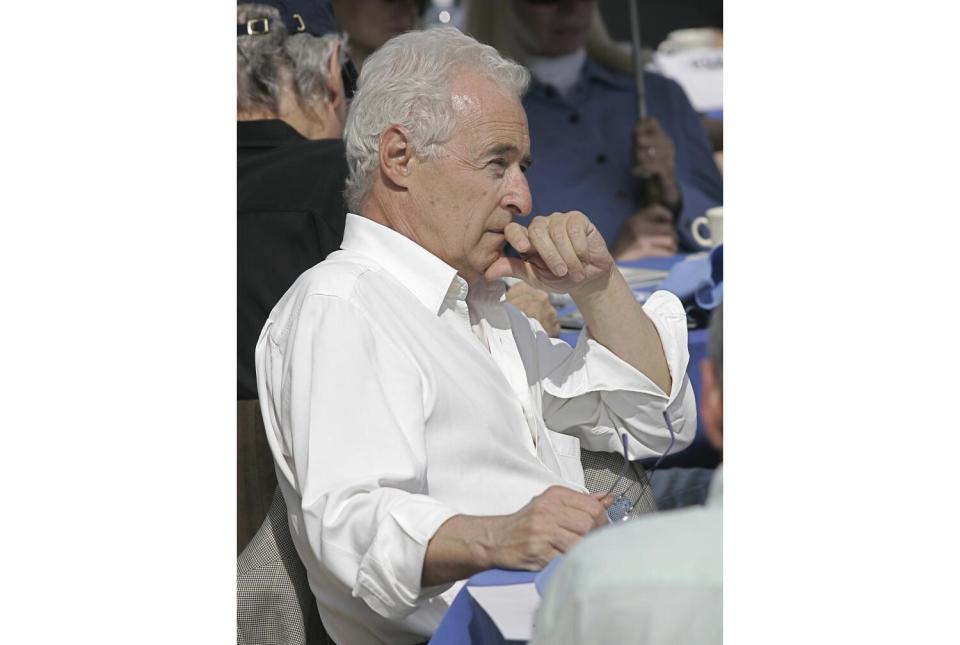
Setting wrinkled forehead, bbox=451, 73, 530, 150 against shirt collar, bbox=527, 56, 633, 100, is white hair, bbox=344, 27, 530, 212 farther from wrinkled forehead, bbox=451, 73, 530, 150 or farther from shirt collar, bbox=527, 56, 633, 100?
shirt collar, bbox=527, 56, 633, 100

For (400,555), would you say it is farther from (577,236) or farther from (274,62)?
(274,62)

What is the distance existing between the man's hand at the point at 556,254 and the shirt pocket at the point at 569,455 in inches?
11.8

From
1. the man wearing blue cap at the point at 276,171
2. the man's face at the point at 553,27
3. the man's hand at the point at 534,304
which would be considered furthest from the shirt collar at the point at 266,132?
the man's face at the point at 553,27

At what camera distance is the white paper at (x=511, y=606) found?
1.53 meters

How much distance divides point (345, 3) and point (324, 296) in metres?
2.79

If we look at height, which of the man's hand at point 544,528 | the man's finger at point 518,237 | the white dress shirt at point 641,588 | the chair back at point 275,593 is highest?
the man's finger at point 518,237

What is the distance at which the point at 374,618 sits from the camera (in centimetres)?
199

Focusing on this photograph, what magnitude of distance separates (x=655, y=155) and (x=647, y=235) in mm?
455

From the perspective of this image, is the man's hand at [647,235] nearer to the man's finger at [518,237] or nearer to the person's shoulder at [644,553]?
the man's finger at [518,237]

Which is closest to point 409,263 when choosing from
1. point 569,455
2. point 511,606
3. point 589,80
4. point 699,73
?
point 569,455

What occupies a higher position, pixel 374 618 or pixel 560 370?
pixel 560 370

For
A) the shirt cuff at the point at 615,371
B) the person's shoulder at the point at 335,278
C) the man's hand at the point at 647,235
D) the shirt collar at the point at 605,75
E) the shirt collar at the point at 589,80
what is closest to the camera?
the person's shoulder at the point at 335,278
